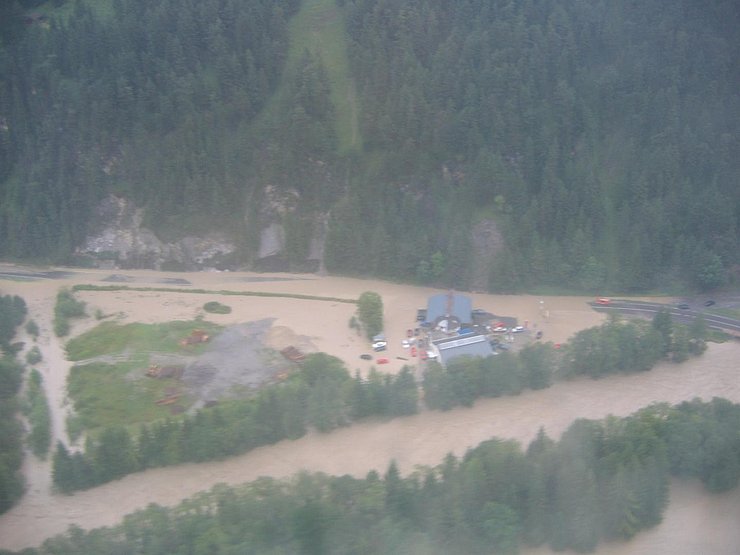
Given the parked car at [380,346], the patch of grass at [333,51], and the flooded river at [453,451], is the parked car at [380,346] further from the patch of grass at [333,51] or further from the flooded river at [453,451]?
the patch of grass at [333,51]

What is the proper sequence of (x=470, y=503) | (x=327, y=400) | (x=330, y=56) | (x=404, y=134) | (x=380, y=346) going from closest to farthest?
(x=470, y=503)
(x=327, y=400)
(x=380, y=346)
(x=404, y=134)
(x=330, y=56)

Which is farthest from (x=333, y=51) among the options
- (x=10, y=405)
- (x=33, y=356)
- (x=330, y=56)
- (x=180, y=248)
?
(x=10, y=405)

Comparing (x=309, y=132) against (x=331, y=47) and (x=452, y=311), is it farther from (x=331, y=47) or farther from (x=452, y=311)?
(x=452, y=311)

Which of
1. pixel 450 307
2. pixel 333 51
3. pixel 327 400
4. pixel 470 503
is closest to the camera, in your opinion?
pixel 470 503

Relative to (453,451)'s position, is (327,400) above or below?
above

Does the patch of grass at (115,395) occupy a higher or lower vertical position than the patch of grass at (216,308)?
lower

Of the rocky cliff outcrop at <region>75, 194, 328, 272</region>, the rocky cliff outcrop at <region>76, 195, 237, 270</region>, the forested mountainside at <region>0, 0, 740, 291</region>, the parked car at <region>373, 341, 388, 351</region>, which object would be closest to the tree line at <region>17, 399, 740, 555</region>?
the parked car at <region>373, 341, 388, 351</region>

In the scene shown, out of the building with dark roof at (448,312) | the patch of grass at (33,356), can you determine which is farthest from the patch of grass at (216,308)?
the building with dark roof at (448,312)

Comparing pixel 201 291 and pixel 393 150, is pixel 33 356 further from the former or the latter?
pixel 393 150
